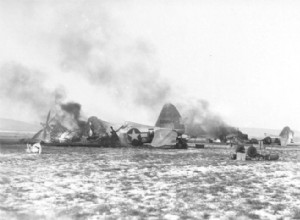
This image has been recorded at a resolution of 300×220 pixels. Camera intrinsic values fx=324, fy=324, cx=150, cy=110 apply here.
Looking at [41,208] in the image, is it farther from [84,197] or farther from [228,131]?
[228,131]

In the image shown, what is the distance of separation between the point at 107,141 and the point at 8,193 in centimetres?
2375

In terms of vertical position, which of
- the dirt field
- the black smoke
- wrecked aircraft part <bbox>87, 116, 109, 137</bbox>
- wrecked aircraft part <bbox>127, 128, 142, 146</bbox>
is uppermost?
the black smoke

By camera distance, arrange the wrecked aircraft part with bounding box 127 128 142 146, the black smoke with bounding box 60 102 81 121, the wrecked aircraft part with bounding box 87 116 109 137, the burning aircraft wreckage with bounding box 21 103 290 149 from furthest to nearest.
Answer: the black smoke with bounding box 60 102 81 121 → the wrecked aircraft part with bounding box 87 116 109 137 → the wrecked aircraft part with bounding box 127 128 142 146 → the burning aircraft wreckage with bounding box 21 103 290 149

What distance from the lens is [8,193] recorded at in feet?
28.6

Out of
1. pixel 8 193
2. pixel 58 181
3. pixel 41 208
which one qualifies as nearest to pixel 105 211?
pixel 41 208

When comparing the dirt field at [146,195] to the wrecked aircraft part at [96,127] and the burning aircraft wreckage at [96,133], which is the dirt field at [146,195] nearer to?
the burning aircraft wreckage at [96,133]

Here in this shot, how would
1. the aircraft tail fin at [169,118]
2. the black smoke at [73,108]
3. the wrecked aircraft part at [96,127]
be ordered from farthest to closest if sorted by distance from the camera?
1. the aircraft tail fin at [169,118]
2. the black smoke at [73,108]
3. the wrecked aircraft part at [96,127]

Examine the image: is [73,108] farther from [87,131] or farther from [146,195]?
[146,195]

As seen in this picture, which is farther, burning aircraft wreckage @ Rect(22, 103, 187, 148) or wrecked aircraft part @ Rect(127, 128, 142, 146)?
wrecked aircraft part @ Rect(127, 128, 142, 146)

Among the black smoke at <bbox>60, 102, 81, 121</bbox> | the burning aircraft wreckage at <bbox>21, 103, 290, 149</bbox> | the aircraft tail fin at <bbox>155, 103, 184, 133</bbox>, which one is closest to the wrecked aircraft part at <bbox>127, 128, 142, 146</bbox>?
the burning aircraft wreckage at <bbox>21, 103, 290, 149</bbox>

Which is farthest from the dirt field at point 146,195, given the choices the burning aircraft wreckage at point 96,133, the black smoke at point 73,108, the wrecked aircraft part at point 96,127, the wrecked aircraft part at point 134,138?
the black smoke at point 73,108

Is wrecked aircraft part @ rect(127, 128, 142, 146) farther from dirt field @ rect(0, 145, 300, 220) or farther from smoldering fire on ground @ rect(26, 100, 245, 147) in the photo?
dirt field @ rect(0, 145, 300, 220)

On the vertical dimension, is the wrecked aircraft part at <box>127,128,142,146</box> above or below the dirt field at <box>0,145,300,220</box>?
above

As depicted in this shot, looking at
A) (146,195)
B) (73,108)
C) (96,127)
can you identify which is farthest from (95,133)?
(146,195)
